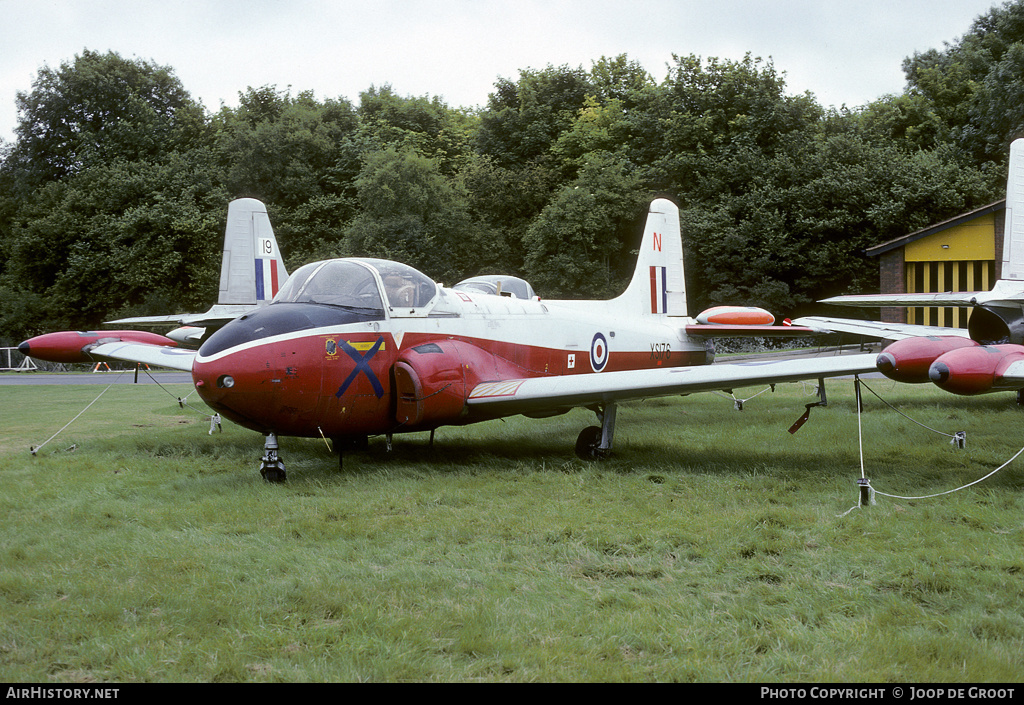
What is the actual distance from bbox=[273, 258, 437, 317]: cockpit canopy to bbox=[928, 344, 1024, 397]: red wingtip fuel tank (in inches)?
192

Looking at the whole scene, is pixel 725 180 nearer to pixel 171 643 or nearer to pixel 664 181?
pixel 664 181

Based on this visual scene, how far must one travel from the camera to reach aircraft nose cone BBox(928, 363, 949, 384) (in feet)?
17.6

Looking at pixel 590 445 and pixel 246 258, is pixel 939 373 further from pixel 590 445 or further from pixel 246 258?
pixel 246 258

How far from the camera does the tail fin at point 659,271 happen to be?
12133 millimetres

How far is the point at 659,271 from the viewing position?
485 inches

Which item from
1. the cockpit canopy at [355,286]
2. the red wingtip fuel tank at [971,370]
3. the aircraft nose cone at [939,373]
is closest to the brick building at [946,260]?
the red wingtip fuel tank at [971,370]

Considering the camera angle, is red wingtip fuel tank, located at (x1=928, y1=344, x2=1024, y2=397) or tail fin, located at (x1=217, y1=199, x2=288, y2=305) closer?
red wingtip fuel tank, located at (x1=928, y1=344, x2=1024, y2=397)

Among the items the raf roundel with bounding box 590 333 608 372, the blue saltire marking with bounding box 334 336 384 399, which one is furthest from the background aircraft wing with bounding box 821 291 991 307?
the blue saltire marking with bounding box 334 336 384 399

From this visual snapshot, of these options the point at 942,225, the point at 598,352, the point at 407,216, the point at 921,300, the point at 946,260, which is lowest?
the point at 598,352

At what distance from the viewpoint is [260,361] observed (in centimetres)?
632

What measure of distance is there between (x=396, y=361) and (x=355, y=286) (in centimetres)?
86

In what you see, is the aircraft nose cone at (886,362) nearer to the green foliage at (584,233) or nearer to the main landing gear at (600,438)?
the main landing gear at (600,438)

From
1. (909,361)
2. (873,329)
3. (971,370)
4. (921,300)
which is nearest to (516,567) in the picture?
(909,361)

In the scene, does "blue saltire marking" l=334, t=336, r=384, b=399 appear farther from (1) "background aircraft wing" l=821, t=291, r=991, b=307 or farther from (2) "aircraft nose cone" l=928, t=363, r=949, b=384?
(1) "background aircraft wing" l=821, t=291, r=991, b=307
